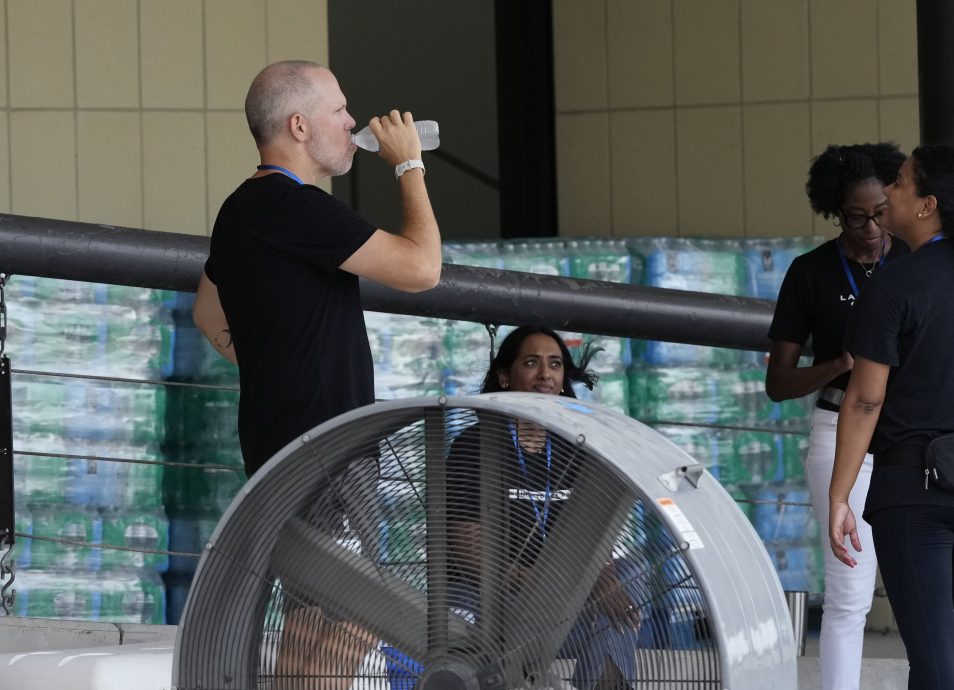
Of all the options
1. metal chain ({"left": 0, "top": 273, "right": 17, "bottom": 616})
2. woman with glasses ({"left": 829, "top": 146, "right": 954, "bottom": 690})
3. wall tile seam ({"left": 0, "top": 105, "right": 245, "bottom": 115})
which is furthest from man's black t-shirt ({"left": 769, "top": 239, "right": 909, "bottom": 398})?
wall tile seam ({"left": 0, "top": 105, "right": 245, "bottom": 115})

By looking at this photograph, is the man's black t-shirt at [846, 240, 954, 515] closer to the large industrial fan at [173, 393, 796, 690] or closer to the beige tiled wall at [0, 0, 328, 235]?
the large industrial fan at [173, 393, 796, 690]

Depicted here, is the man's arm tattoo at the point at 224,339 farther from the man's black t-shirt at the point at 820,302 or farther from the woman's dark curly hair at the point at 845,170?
the woman's dark curly hair at the point at 845,170

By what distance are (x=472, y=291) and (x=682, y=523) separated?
1647mm

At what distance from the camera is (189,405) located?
6.14 metres

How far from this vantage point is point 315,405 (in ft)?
8.73

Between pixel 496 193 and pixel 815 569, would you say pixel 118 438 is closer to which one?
pixel 815 569

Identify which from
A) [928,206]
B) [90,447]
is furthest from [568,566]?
[90,447]

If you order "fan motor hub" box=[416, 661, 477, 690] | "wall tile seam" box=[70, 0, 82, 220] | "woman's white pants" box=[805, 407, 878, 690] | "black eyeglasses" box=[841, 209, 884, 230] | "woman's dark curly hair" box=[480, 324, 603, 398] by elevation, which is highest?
"wall tile seam" box=[70, 0, 82, 220]

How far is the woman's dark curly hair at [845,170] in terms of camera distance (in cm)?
367

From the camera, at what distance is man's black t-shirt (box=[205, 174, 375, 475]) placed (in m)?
2.66

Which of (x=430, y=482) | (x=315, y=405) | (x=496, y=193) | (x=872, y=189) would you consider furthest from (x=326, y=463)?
(x=496, y=193)

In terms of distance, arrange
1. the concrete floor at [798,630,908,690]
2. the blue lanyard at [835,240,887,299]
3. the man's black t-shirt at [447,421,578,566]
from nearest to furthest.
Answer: the man's black t-shirt at [447,421,578,566] < the blue lanyard at [835,240,887,299] < the concrete floor at [798,630,908,690]

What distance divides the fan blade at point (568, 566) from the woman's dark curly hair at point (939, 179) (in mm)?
1305

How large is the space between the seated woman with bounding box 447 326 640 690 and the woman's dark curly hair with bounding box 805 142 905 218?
178cm
